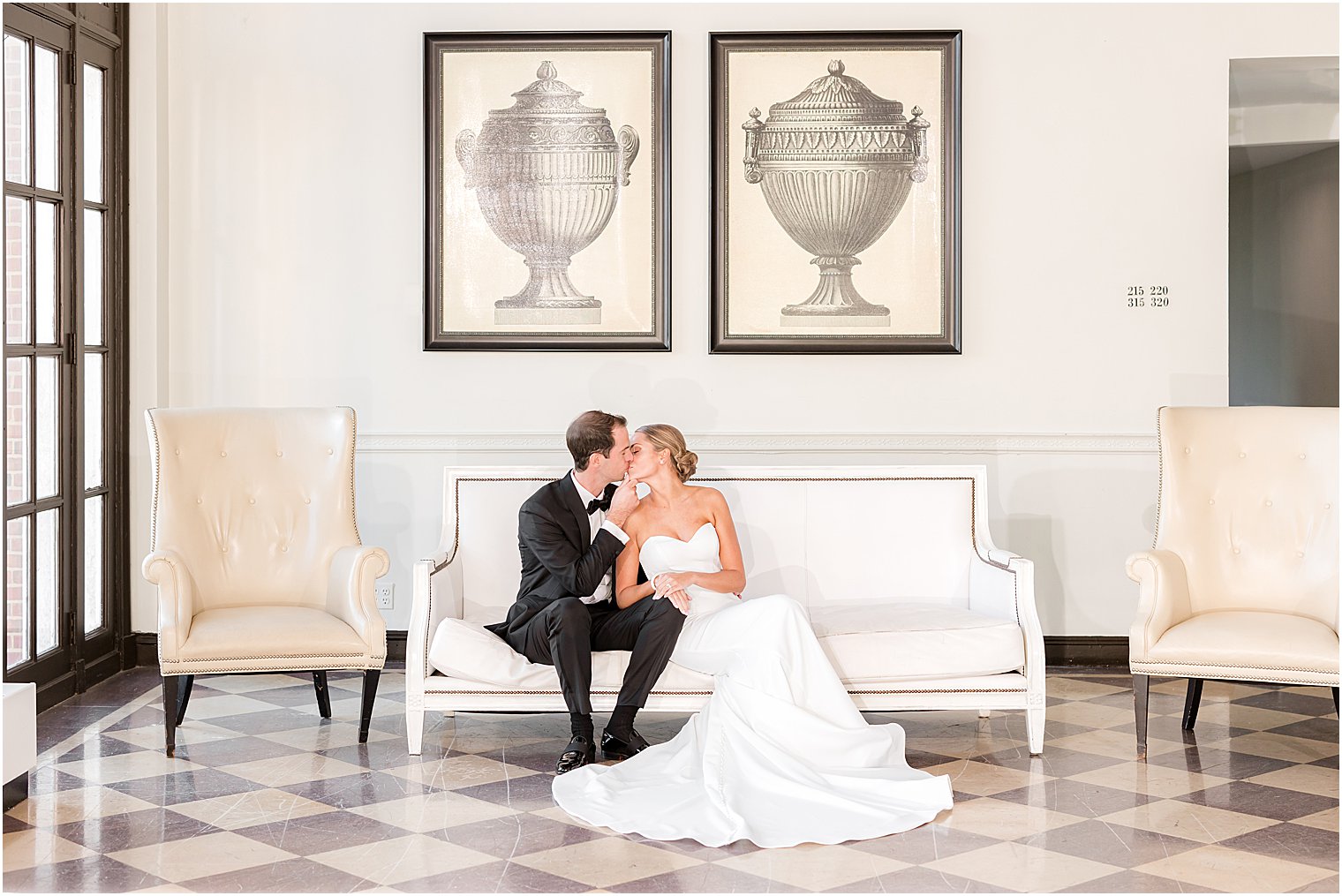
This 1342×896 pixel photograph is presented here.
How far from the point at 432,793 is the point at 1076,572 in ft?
9.72

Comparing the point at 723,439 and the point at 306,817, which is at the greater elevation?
the point at 723,439

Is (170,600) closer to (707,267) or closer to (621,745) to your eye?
(621,745)

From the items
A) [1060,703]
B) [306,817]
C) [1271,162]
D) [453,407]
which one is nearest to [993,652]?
[1060,703]

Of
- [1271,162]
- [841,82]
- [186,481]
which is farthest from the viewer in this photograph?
[1271,162]

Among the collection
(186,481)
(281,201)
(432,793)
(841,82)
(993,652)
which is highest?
(841,82)

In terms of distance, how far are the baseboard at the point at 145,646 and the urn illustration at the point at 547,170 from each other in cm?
158

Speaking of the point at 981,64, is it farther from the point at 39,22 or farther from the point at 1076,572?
the point at 39,22

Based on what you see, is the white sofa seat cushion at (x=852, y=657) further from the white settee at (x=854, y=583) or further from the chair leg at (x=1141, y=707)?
the chair leg at (x=1141, y=707)

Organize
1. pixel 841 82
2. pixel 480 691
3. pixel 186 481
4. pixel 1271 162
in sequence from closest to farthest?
1. pixel 480 691
2. pixel 186 481
3. pixel 841 82
4. pixel 1271 162

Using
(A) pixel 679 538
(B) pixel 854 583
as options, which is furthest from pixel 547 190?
(B) pixel 854 583

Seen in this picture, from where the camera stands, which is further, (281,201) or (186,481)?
(281,201)

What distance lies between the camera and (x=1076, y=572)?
534 cm

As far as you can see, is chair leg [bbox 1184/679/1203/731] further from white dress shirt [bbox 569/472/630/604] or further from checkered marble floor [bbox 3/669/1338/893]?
white dress shirt [bbox 569/472/630/604]

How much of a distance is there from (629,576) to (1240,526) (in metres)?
2.07
